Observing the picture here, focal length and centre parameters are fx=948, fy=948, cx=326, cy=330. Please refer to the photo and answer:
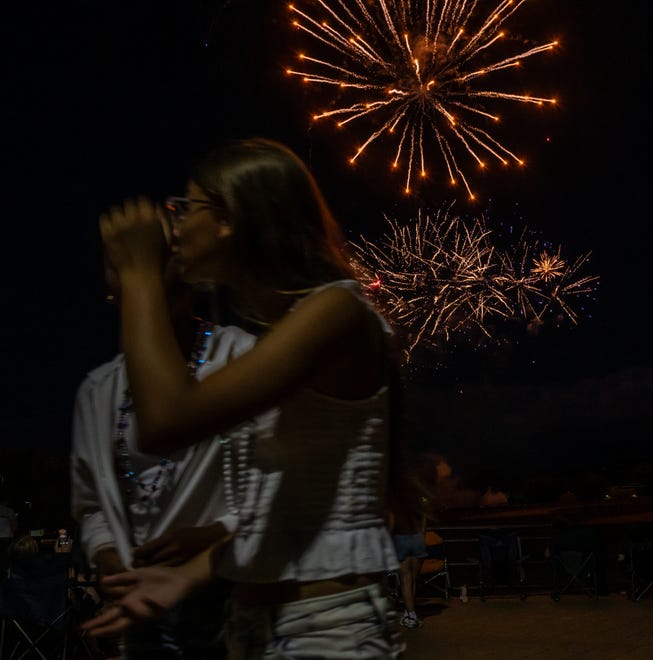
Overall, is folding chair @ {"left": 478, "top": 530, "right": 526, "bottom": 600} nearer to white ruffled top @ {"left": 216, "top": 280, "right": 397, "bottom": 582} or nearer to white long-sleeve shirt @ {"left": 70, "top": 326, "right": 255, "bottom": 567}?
white long-sleeve shirt @ {"left": 70, "top": 326, "right": 255, "bottom": 567}

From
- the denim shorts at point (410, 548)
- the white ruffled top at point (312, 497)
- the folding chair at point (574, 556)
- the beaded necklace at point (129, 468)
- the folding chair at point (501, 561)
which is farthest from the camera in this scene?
the folding chair at point (501, 561)

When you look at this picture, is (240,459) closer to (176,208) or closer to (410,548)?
(176,208)

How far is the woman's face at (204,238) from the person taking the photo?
1601 mm

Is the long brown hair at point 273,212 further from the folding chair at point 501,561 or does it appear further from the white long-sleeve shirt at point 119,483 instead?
the folding chair at point 501,561

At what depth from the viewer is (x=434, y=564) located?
1220 centimetres

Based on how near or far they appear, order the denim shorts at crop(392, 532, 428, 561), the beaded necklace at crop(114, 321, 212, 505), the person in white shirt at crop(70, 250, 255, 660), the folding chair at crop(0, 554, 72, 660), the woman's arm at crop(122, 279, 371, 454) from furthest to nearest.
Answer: the denim shorts at crop(392, 532, 428, 561) → the folding chair at crop(0, 554, 72, 660) → the beaded necklace at crop(114, 321, 212, 505) → the person in white shirt at crop(70, 250, 255, 660) → the woman's arm at crop(122, 279, 371, 454)

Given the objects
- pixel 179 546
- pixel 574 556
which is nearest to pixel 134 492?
pixel 179 546

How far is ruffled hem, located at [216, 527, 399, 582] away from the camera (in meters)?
1.45

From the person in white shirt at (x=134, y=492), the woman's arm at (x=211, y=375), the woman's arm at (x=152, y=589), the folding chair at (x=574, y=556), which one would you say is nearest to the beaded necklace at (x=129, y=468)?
the person in white shirt at (x=134, y=492)

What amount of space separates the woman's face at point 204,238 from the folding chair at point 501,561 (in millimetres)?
11926

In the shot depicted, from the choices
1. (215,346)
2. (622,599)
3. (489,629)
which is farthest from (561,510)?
(215,346)

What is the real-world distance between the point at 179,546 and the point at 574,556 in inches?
449

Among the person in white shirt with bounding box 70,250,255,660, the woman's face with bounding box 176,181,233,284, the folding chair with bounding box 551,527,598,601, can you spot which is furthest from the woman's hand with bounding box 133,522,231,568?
the folding chair with bounding box 551,527,598,601

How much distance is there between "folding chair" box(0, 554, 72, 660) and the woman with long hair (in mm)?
6230
